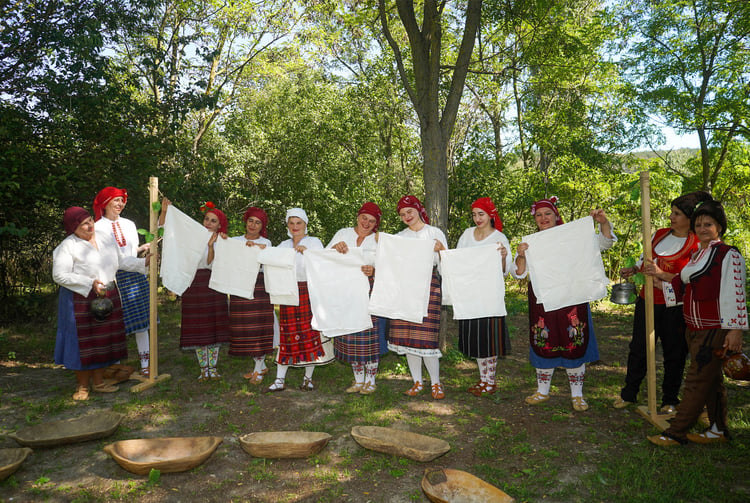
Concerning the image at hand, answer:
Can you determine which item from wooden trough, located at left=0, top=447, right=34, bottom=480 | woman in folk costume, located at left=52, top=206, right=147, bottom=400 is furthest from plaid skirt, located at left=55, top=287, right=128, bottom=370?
wooden trough, located at left=0, top=447, right=34, bottom=480

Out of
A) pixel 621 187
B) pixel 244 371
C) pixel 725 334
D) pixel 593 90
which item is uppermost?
pixel 593 90

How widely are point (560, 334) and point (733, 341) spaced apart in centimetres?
136

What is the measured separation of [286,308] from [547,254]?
9.18ft

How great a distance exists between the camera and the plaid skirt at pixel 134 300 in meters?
5.57

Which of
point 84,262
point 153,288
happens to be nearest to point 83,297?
point 84,262

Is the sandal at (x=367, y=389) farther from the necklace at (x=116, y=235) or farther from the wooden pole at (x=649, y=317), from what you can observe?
the necklace at (x=116, y=235)

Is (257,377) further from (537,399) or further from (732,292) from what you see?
(732,292)

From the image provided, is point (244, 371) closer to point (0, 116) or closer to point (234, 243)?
point (234, 243)

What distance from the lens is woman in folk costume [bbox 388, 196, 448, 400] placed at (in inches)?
193

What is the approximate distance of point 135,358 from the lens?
22.5 ft

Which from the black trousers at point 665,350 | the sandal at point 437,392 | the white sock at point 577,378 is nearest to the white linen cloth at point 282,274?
the sandal at point 437,392

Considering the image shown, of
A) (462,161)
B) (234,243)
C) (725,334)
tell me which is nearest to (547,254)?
(725,334)

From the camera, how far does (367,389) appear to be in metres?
5.22

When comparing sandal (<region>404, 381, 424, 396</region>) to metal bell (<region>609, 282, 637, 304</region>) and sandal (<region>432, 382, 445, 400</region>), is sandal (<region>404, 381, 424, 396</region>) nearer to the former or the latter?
sandal (<region>432, 382, 445, 400</region>)
